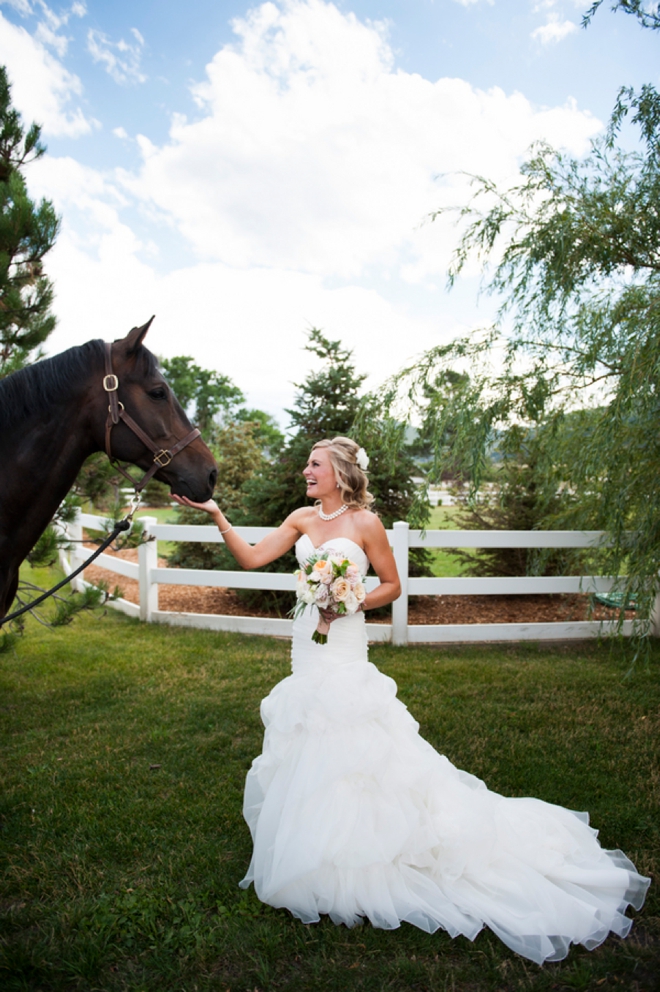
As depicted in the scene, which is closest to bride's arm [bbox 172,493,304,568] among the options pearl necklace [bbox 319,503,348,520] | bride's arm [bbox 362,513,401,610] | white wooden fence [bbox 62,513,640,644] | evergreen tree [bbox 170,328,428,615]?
pearl necklace [bbox 319,503,348,520]

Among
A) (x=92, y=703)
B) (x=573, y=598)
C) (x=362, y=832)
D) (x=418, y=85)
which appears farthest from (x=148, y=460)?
(x=573, y=598)

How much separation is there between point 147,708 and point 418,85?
6.77 metres

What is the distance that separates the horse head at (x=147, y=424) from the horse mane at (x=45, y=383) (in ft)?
0.30

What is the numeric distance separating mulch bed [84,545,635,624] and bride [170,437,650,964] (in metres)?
4.95

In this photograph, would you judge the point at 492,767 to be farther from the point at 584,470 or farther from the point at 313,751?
the point at 584,470

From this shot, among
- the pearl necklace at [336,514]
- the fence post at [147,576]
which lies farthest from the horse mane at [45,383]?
the fence post at [147,576]

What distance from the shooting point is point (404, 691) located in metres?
4.97

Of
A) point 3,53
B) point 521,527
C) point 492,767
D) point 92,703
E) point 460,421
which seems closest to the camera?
point 492,767

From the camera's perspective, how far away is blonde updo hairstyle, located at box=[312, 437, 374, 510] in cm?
275

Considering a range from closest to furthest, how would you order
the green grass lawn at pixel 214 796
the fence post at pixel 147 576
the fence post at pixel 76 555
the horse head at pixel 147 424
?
the green grass lawn at pixel 214 796, the horse head at pixel 147 424, the fence post at pixel 147 576, the fence post at pixel 76 555

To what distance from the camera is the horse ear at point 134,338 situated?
2383 mm

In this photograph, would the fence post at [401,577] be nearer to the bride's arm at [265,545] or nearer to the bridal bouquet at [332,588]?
the bride's arm at [265,545]

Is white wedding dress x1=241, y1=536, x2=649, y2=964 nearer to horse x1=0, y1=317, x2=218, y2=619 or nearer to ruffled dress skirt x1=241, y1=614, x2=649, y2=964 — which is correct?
ruffled dress skirt x1=241, y1=614, x2=649, y2=964

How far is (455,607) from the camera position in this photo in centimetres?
852
